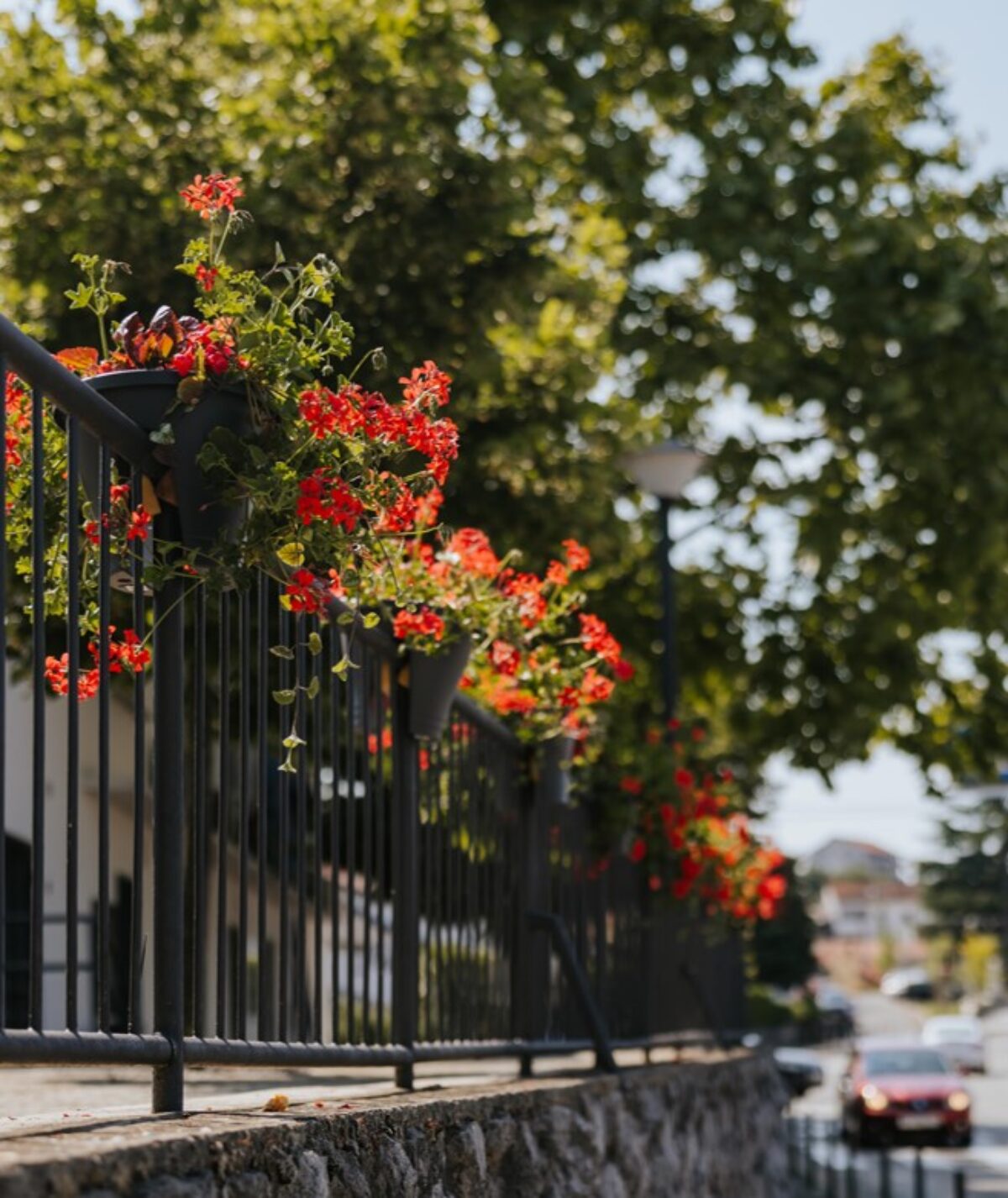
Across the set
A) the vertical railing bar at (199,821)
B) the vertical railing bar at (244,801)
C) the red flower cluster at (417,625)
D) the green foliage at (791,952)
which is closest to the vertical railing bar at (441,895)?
the red flower cluster at (417,625)

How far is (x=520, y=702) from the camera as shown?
7621 millimetres

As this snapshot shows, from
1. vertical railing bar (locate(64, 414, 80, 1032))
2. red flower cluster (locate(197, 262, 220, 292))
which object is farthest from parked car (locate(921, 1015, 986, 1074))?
vertical railing bar (locate(64, 414, 80, 1032))

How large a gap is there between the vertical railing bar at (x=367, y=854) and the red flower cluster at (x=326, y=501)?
1.58m

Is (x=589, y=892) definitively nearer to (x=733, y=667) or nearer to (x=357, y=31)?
(x=357, y=31)

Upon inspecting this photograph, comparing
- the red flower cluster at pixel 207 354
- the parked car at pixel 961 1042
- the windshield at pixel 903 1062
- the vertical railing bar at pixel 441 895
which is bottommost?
the parked car at pixel 961 1042

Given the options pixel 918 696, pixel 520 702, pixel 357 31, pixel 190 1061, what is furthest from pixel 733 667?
pixel 190 1061

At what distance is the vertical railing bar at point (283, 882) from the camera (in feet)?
15.5

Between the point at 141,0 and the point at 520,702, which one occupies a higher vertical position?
the point at 141,0

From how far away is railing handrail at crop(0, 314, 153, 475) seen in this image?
3459mm

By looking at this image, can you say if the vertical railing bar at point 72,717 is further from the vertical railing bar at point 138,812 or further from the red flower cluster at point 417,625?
the red flower cluster at point 417,625

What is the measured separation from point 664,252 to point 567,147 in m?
1.21

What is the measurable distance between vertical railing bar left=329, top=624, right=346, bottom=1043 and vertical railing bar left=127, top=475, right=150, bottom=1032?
1.21 meters

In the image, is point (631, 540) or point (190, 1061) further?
point (631, 540)

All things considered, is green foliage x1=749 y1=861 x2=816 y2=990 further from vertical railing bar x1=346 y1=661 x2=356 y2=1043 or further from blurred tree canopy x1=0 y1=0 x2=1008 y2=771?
vertical railing bar x1=346 y1=661 x2=356 y2=1043
